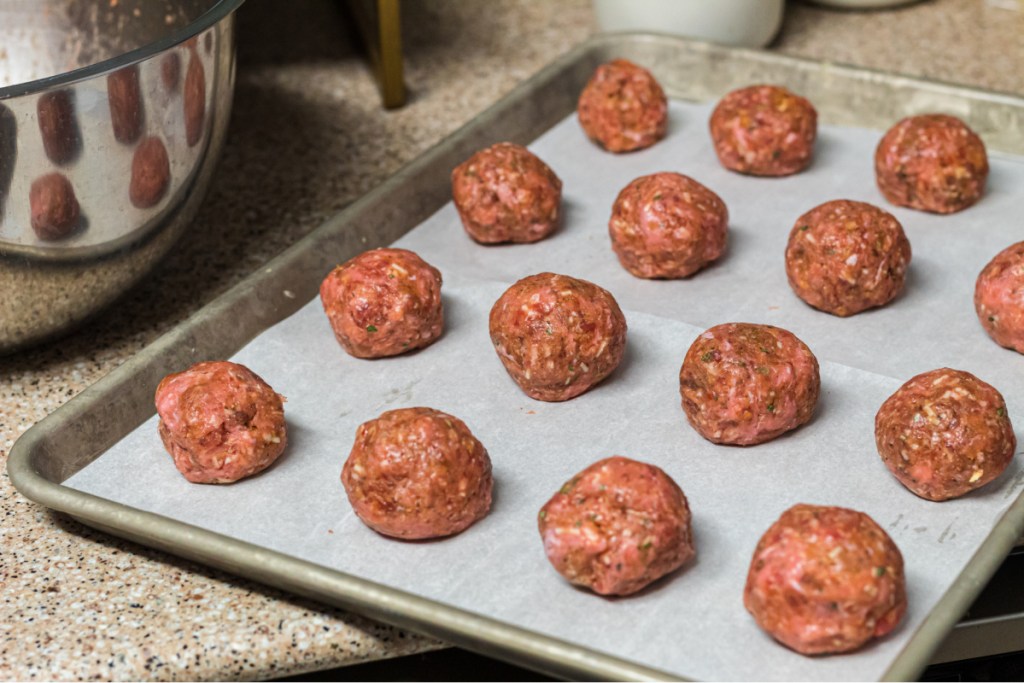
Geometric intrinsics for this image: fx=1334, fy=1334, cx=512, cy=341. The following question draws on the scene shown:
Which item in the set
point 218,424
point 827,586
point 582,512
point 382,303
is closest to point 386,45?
point 382,303

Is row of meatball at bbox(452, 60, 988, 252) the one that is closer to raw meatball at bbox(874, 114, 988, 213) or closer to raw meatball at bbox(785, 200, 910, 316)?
raw meatball at bbox(874, 114, 988, 213)

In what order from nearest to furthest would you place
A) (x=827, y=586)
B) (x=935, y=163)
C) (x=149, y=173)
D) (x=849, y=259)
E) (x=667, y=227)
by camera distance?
1. (x=827, y=586)
2. (x=149, y=173)
3. (x=849, y=259)
4. (x=667, y=227)
5. (x=935, y=163)

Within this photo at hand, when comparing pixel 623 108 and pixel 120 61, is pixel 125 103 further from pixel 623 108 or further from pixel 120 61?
pixel 623 108

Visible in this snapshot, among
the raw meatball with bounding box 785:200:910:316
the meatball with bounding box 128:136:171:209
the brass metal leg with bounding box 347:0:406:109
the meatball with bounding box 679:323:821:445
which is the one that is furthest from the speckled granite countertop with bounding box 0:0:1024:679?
the raw meatball with bounding box 785:200:910:316

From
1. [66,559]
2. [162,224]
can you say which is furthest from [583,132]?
[66,559]

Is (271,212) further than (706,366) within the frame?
Yes

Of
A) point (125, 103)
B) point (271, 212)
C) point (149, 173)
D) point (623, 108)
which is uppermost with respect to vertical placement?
point (125, 103)
